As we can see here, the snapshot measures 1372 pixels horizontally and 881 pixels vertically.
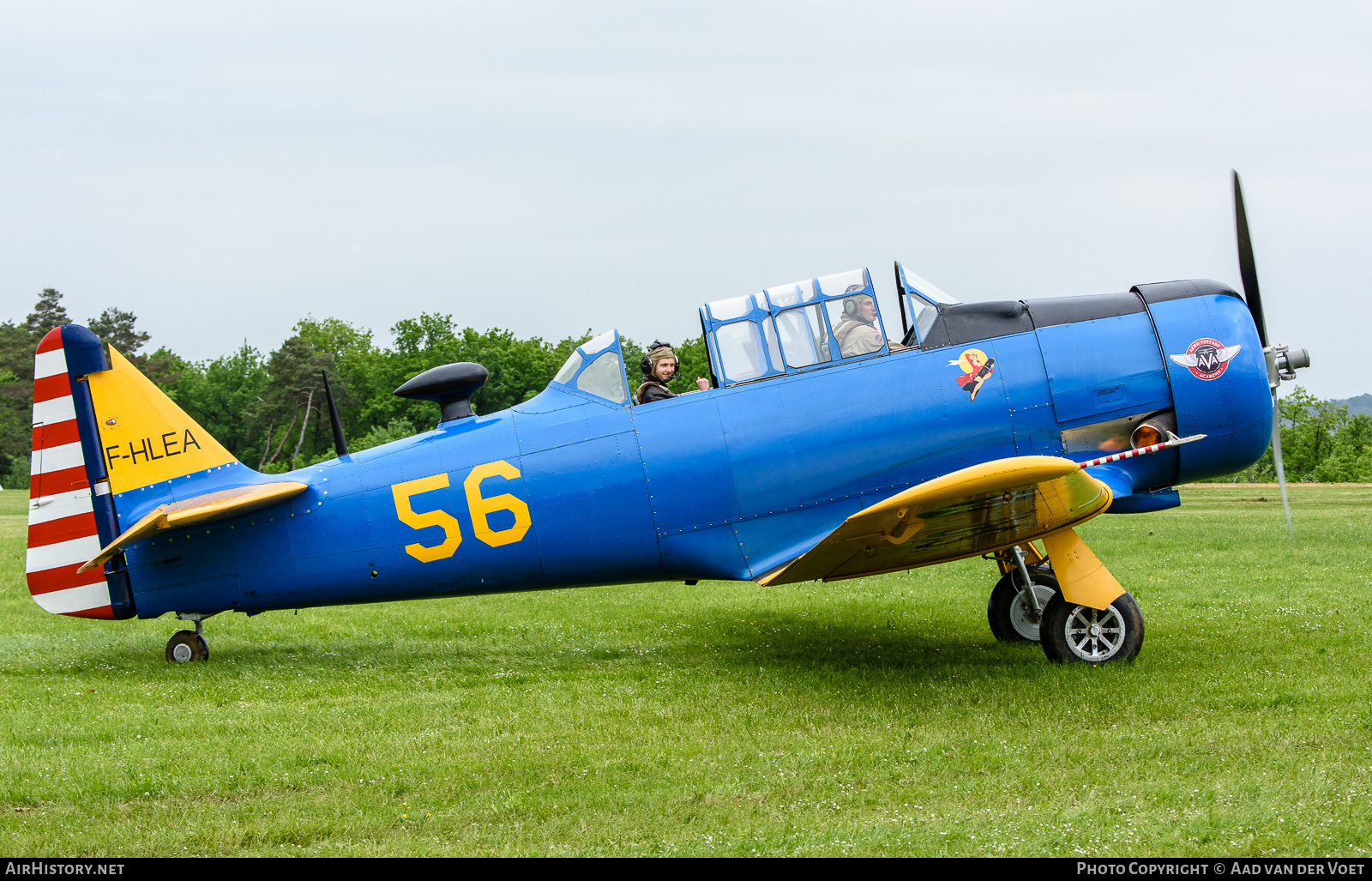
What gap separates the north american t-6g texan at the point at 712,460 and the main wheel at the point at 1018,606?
0.61 m

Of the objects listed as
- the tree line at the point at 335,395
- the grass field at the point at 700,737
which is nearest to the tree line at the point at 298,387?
the tree line at the point at 335,395

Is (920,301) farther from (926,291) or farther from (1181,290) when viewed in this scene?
(1181,290)

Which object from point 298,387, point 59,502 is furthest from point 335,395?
point 59,502

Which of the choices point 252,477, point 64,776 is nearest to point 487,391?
point 252,477

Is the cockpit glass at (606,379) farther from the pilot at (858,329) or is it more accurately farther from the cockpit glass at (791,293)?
the pilot at (858,329)

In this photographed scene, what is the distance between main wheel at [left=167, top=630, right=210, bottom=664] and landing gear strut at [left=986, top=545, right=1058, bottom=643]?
635cm

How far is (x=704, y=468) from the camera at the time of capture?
6941 mm

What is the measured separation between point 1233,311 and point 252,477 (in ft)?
24.4

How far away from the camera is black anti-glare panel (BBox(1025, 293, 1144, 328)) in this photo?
7047 mm

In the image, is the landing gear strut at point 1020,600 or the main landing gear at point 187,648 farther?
the landing gear strut at point 1020,600

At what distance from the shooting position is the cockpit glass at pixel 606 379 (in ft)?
23.8

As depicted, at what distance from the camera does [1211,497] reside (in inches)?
1008

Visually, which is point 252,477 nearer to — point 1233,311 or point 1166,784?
point 1166,784

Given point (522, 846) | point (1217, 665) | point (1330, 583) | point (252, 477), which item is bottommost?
point (1330, 583)
